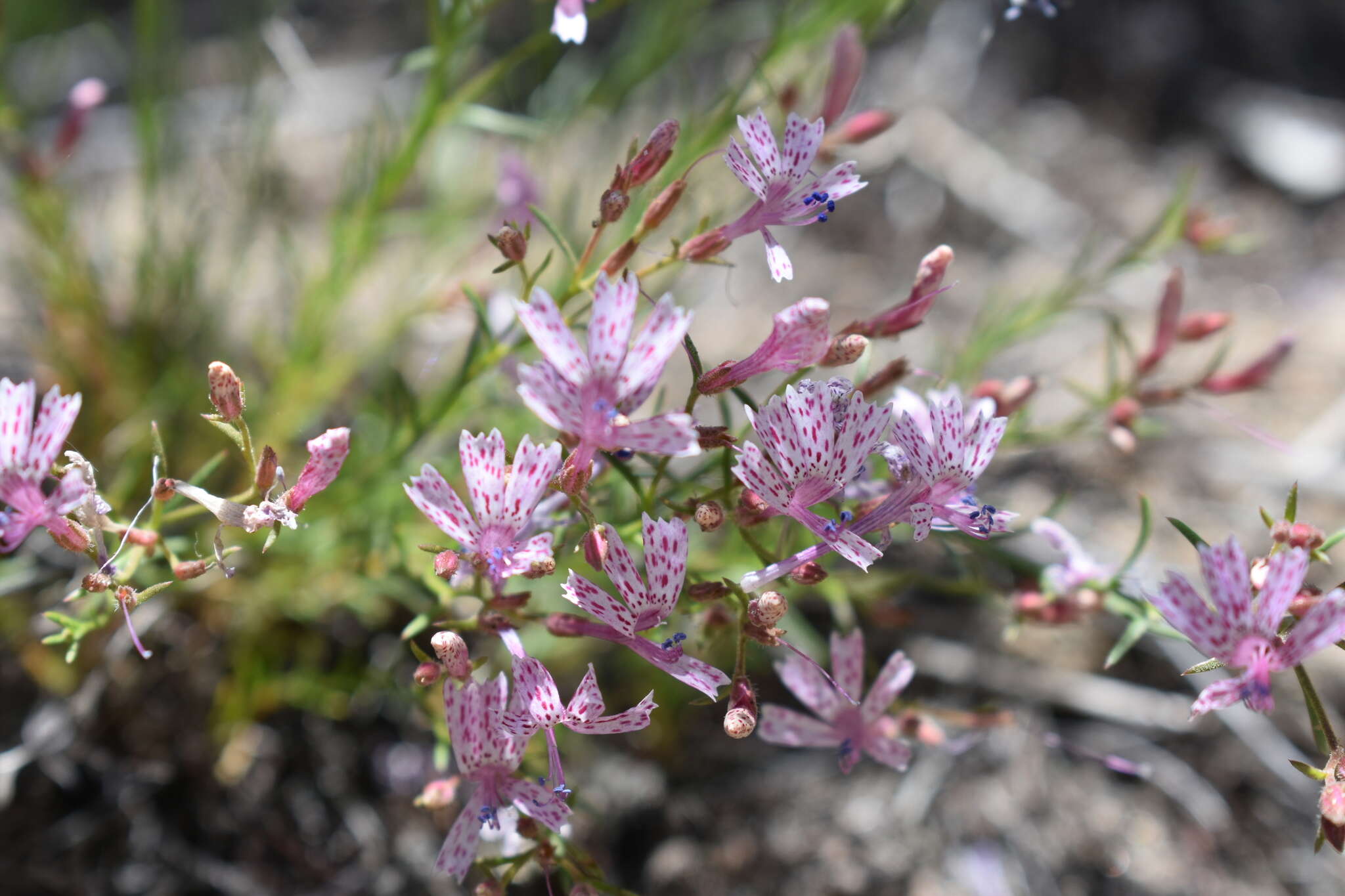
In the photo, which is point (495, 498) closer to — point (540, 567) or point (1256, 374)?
point (540, 567)

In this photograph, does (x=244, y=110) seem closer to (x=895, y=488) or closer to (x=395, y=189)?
(x=395, y=189)

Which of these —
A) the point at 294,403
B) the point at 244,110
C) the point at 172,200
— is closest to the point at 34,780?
the point at 294,403

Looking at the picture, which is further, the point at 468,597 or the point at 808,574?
the point at 468,597

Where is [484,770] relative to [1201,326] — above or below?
below

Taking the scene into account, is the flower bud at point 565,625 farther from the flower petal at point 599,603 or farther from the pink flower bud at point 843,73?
the pink flower bud at point 843,73

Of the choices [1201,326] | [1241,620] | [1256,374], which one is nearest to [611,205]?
[1241,620]
